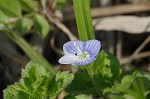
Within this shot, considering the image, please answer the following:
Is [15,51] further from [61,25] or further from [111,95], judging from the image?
[111,95]

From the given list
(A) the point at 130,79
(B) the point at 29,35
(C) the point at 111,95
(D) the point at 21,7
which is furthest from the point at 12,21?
(A) the point at 130,79

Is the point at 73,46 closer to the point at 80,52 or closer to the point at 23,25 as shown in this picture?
the point at 80,52

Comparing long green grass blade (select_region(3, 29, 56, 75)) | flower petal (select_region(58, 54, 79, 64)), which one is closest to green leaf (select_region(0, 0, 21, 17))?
long green grass blade (select_region(3, 29, 56, 75))

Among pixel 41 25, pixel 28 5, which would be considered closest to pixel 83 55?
pixel 41 25

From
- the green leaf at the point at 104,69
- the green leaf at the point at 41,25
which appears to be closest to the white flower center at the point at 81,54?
the green leaf at the point at 104,69

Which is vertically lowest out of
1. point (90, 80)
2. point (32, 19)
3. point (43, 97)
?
point (43, 97)

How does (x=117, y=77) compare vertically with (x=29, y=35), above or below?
below
